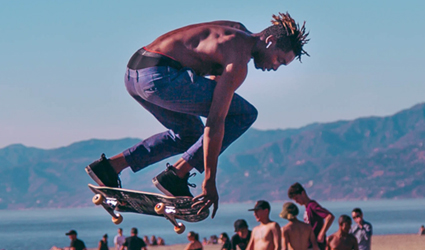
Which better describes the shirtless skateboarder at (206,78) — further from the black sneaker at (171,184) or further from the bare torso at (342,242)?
the bare torso at (342,242)

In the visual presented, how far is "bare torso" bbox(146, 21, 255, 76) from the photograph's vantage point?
21.2ft

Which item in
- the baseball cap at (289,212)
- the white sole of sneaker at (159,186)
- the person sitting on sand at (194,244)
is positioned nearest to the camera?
the white sole of sneaker at (159,186)

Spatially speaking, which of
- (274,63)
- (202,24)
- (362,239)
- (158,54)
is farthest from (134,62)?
(362,239)

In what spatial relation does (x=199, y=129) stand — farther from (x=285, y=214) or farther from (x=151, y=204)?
(x=285, y=214)

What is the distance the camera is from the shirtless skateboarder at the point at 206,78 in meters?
6.39

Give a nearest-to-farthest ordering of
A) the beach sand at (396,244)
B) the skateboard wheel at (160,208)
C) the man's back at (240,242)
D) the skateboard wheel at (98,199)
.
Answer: the skateboard wheel at (160,208) < the skateboard wheel at (98,199) < the man's back at (240,242) < the beach sand at (396,244)

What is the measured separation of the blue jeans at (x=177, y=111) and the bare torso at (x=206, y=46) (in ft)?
0.44

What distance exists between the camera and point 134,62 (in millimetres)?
6684

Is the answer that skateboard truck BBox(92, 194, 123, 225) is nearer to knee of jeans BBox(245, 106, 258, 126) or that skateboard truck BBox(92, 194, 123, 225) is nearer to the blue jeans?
the blue jeans

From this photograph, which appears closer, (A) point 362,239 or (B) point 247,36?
(B) point 247,36

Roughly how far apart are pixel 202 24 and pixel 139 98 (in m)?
0.91

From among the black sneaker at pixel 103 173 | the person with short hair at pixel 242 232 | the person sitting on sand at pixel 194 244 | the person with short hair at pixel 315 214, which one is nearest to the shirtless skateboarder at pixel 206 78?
the black sneaker at pixel 103 173

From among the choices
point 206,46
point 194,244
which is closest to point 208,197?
point 206,46

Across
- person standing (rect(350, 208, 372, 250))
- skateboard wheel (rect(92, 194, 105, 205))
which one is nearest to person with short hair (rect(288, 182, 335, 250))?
skateboard wheel (rect(92, 194, 105, 205))
